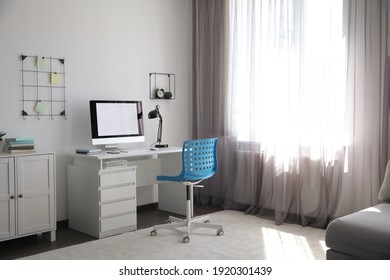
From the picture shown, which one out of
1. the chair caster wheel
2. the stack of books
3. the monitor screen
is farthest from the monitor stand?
the chair caster wheel

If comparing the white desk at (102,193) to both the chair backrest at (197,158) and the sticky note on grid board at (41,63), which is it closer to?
the chair backrest at (197,158)

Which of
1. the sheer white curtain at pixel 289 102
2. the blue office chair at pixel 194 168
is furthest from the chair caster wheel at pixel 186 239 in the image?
the sheer white curtain at pixel 289 102

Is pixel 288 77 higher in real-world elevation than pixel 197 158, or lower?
higher

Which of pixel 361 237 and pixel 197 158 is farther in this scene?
pixel 197 158

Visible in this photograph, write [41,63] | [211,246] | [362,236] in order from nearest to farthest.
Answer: [362,236] < [211,246] < [41,63]

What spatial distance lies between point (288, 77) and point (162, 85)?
1.51 metres

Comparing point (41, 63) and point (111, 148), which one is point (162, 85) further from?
point (41, 63)

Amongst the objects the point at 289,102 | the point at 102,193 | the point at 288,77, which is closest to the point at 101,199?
the point at 102,193

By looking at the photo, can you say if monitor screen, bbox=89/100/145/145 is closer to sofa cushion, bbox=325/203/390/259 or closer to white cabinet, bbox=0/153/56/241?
white cabinet, bbox=0/153/56/241

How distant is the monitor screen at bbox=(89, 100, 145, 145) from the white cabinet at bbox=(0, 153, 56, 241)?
23.4 inches

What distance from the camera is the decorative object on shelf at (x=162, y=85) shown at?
16.4ft

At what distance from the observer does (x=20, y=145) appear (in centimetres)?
366
